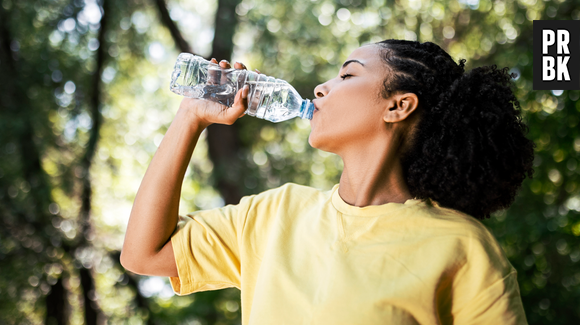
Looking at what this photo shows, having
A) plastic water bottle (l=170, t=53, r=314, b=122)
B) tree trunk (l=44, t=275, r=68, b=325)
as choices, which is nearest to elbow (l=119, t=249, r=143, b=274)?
plastic water bottle (l=170, t=53, r=314, b=122)

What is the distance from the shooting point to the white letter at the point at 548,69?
10.4 feet

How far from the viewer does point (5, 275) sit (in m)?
4.26

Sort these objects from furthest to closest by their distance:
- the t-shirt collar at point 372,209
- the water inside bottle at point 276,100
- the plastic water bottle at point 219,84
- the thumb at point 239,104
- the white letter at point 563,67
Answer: the white letter at point 563,67 < the water inside bottle at point 276,100 < the plastic water bottle at point 219,84 < the thumb at point 239,104 < the t-shirt collar at point 372,209

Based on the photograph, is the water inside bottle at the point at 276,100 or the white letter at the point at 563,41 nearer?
the water inside bottle at the point at 276,100

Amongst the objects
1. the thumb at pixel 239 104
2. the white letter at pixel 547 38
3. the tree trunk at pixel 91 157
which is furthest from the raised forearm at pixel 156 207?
the tree trunk at pixel 91 157

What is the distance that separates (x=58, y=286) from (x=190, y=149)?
4346mm

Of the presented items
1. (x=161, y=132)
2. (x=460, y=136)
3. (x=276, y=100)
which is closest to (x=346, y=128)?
(x=460, y=136)

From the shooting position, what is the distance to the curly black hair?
1.19 metres

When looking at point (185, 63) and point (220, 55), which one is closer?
point (185, 63)

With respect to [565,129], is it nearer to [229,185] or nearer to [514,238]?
[514,238]

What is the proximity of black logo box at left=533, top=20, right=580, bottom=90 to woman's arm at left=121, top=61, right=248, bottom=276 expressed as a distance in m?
2.70

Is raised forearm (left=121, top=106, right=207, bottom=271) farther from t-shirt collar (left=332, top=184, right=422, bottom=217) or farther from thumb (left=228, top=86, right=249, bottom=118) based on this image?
t-shirt collar (left=332, top=184, right=422, bottom=217)

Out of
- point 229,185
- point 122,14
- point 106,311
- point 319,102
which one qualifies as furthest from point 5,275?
point 319,102

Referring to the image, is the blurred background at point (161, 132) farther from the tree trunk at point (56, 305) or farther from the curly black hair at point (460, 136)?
the curly black hair at point (460, 136)
